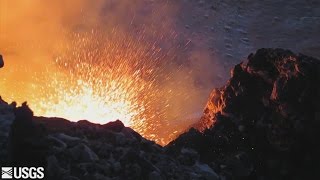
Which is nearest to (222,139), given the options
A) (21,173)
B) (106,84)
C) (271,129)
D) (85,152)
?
(271,129)

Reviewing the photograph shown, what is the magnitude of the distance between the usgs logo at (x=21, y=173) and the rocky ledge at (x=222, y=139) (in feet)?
0.32

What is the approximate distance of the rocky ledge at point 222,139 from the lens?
7.09 metres

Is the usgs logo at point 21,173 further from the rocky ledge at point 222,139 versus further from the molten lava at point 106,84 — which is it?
the molten lava at point 106,84

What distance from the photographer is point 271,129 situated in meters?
10.0

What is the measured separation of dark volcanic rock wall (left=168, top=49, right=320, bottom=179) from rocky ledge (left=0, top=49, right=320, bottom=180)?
2 cm

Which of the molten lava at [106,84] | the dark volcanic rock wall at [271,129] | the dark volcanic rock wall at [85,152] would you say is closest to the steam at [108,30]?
the molten lava at [106,84]

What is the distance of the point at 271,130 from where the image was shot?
32.9 feet

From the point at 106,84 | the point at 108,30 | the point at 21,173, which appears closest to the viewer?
the point at 21,173

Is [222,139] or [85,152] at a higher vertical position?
[222,139]

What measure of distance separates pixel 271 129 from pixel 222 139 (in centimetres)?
127

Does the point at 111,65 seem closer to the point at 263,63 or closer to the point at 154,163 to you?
the point at 263,63

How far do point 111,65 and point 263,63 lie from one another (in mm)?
11592

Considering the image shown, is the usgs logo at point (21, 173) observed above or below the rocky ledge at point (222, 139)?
below

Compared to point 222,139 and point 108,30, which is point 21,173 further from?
point 108,30
